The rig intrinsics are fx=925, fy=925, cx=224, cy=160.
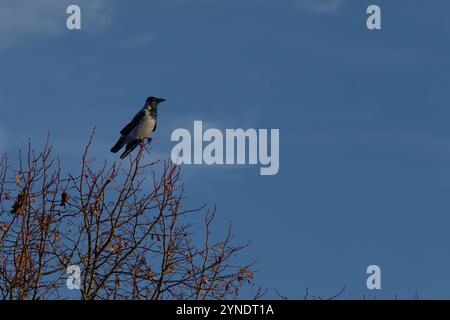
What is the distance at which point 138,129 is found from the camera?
1970cm

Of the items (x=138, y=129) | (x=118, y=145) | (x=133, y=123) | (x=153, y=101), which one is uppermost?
(x=153, y=101)

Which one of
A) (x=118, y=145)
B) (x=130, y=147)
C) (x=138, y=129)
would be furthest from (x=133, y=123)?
(x=130, y=147)

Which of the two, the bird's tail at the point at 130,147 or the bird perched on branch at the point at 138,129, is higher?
the bird perched on branch at the point at 138,129

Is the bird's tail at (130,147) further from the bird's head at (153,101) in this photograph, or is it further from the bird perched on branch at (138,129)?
the bird's head at (153,101)

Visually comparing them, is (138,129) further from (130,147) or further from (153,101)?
(153,101)

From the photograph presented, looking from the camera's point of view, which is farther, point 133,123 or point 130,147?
point 133,123

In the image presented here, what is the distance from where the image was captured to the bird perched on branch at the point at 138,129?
19281 mm

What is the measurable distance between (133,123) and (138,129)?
0.47m

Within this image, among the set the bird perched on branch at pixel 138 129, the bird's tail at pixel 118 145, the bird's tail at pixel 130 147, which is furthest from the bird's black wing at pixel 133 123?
the bird's tail at pixel 130 147

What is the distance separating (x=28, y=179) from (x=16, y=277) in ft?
5.73

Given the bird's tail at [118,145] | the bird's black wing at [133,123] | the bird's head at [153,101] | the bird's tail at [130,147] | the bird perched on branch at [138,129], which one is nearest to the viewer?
the bird's tail at [130,147]

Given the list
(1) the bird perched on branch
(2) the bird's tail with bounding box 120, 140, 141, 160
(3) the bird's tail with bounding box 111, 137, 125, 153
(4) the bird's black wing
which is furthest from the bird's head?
(2) the bird's tail with bounding box 120, 140, 141, 160

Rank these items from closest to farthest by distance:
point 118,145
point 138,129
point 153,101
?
point 118,145 → point 138,129 → point 153,101
